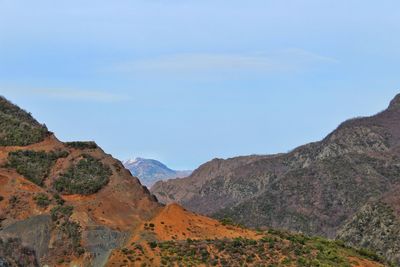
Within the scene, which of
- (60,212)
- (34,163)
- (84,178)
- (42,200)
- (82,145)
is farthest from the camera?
(82,145)

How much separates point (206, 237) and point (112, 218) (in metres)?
11.4

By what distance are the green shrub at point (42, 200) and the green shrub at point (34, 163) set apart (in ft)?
21.0

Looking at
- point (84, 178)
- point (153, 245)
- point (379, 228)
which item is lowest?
point (153, 245)

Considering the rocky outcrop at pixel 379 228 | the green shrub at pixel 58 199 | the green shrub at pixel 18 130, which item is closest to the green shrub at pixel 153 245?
the green shrub at pixel 58 199

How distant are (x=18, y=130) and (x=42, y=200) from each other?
20832 mm

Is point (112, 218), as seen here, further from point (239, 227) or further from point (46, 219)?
point (239, 227)

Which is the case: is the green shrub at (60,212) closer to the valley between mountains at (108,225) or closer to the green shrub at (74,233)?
the valley between mountains at (108,225)

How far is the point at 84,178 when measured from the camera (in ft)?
259

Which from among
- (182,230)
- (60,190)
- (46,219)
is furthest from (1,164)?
(182,230)

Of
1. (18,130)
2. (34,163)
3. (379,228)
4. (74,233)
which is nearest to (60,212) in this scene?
(74,233)

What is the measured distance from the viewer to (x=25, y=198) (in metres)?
70.8

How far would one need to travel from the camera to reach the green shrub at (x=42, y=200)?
70.0m

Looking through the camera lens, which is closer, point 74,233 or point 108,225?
point 74,233

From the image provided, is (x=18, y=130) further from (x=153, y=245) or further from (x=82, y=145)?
(x=153, y=245)
